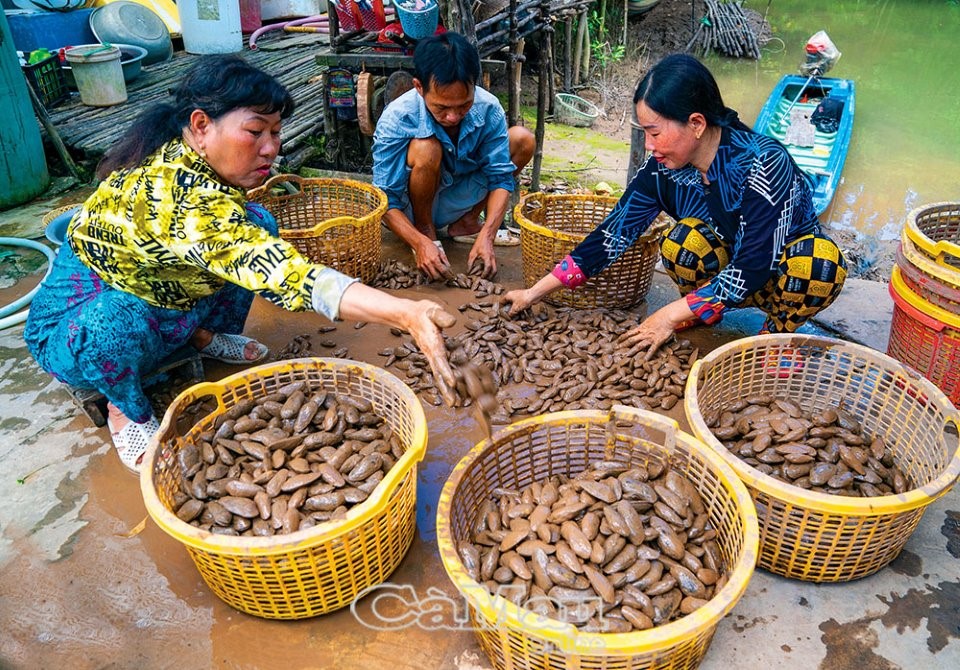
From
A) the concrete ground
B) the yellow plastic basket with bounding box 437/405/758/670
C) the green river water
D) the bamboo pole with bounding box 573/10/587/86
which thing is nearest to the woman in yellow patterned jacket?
the concrete ground

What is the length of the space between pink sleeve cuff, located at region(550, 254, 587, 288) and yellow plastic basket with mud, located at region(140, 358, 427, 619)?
111 centimetres

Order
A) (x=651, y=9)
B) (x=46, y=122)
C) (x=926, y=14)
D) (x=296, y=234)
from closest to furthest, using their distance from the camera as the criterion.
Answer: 1. (x=296, y=234)
2. (x=46, y=122)
3. (x=651, y=9)
4. (x=926, y=14)

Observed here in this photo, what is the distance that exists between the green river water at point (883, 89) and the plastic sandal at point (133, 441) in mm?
5874

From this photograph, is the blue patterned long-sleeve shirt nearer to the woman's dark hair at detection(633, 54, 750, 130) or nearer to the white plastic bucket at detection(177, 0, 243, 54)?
the woman's dark hair at detection(633, 54, 750, 130)

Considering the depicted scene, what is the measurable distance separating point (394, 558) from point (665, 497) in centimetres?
82

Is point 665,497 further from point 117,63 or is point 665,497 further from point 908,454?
point 117,63

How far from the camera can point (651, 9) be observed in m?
12.0

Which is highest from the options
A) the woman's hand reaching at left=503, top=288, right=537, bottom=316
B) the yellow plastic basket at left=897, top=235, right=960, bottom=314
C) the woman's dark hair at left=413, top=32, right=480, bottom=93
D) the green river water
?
the woman's dark hair at left=413, top=32, right=480, bottom=93

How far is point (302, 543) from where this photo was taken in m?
1.63

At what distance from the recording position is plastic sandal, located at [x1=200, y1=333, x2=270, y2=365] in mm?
2963

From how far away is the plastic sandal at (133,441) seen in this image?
7.99ft

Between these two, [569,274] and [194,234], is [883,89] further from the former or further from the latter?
[194,234]

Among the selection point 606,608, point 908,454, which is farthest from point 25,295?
point 908,454

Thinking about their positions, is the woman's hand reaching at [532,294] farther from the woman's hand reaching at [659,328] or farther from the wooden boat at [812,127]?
the wooden boat at [812,127]
